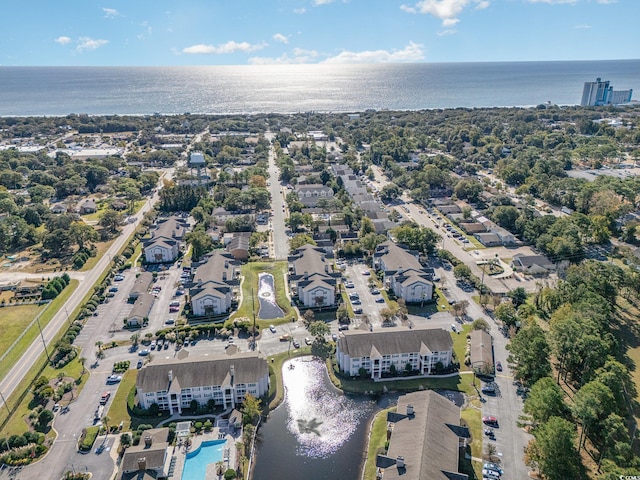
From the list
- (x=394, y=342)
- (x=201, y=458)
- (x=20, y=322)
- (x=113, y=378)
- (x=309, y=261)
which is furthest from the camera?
(x=309, y=261)

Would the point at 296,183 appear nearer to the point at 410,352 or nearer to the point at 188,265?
the point at 188,265

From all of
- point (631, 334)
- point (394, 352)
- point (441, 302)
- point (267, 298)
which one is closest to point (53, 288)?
point (267, 298)

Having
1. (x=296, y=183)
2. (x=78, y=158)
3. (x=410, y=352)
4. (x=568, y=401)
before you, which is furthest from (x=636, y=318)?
(x=78, y=158)

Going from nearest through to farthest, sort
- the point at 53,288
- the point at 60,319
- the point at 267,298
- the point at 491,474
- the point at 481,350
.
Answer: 1. the point at 491,474
2. the point at 481,350
3. the point at 60,319
4. the point at 267,298
5. the point at 53,288

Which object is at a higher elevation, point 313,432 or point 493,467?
point 493,467

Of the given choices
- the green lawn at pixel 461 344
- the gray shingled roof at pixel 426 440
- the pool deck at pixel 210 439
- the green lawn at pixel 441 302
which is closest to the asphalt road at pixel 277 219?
the green lawn at pixel 441 302

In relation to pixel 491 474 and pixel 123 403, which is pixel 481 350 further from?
pixel 123 403

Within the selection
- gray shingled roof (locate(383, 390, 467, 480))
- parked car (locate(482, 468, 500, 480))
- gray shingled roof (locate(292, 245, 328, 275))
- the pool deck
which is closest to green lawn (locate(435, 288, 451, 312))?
gray shingled roof (locate(292, 245, 328, 275))
